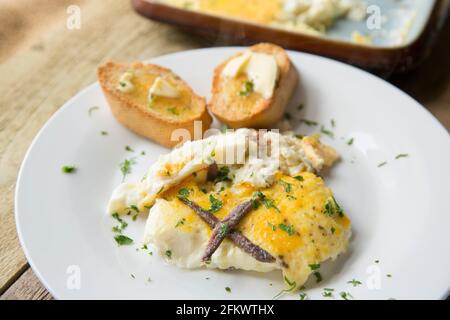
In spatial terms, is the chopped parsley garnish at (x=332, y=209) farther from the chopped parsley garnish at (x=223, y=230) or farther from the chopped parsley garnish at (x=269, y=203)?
the chopped parsley garnish at (x=223, y=230)

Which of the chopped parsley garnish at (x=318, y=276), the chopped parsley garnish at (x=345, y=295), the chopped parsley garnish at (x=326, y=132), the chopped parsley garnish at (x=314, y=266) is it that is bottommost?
the chopped parsley garnish at (x=318, y=276)

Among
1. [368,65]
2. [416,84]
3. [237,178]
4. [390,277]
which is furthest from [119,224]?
[416,84]

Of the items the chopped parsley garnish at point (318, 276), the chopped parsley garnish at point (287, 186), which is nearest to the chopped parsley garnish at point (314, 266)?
the chopped parsley garnish at point (318, 276)

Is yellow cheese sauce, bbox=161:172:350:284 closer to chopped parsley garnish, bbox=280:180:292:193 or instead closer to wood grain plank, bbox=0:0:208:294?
chopped parsley garnish, bbox=280:180:292:193

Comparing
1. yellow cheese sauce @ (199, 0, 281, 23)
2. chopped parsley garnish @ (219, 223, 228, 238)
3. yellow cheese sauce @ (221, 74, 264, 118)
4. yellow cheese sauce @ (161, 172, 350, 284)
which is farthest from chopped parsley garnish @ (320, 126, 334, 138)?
yellow cheese sauce @ (199, 0, 281, 23)

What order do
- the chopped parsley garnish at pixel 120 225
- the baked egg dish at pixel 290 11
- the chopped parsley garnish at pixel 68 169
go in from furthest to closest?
the baked egg dish at pixel 290 11, the chopped parsley garnish at pixel 68 169, the chopped parsley garnish at pixel 120 225

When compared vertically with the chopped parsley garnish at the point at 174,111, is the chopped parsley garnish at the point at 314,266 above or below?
above

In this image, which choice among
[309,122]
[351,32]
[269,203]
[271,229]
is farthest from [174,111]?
[351,32]

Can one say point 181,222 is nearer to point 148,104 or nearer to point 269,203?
point 269,203
